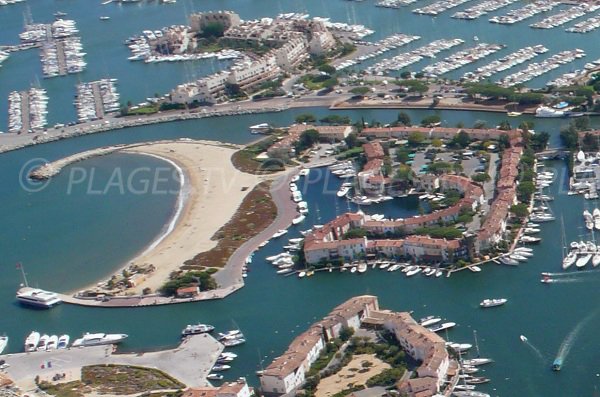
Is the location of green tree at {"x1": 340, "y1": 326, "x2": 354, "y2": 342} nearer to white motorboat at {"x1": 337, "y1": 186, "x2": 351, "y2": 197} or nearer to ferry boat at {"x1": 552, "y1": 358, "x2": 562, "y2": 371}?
ferry boat at {"x1": 552, "y1": 358, "x2": 562, "y2": 371}

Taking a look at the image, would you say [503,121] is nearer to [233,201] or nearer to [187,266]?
[233,201]

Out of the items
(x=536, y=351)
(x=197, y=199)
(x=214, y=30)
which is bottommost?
(x=536, y=351)

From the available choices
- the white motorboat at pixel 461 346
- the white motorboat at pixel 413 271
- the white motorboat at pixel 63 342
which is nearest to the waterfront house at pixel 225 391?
the white motorboat at pixel 461 346

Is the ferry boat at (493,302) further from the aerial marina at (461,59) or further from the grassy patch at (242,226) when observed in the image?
the aerial marina at (461,59)

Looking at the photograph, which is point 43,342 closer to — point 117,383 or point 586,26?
point 117,383

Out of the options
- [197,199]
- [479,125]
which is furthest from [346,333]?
[479,125]

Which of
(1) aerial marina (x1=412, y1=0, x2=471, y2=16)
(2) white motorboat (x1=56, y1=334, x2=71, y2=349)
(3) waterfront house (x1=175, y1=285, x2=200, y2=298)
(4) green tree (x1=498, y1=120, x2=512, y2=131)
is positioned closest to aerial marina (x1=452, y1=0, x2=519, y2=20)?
(1) aerial marina (x1=412, y1=0, x2=471, y2=16)

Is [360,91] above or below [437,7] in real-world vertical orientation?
below
